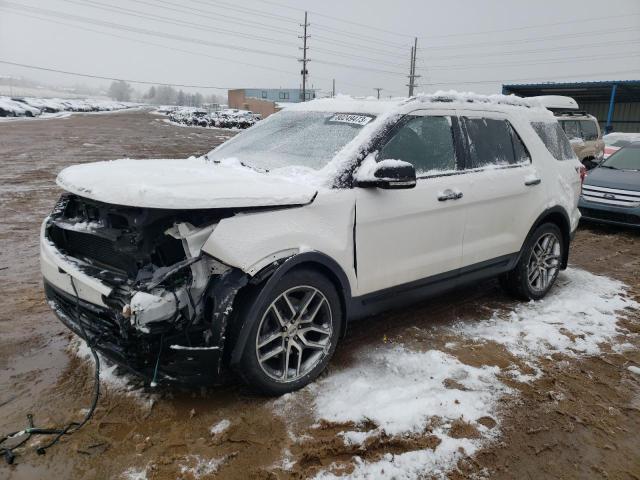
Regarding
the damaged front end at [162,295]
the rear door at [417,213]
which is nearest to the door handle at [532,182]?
the rear door at [417,213]

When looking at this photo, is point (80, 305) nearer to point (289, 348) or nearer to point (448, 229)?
point (289, 348)

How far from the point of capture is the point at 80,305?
295 centimetres

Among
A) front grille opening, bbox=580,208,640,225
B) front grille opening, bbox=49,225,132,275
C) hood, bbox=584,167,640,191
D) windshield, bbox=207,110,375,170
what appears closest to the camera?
front grille opening, bbox=49,225,132,275

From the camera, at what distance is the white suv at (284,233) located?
2701 millimetres

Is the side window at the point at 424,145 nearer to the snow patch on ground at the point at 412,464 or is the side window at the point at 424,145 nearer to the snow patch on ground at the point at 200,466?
the snow patch on ground at the point at 412,464

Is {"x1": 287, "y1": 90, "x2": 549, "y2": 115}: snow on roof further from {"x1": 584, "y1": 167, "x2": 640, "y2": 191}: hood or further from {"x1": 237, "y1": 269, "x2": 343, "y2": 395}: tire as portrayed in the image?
{"x1": 584, "y1": 167, "x2": 640, "y2": 191}: hood

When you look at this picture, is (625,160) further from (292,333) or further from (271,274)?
(271,274)

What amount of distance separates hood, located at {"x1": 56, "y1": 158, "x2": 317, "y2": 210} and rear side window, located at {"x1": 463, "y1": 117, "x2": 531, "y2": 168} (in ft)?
5.69

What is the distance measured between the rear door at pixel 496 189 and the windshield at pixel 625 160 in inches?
226

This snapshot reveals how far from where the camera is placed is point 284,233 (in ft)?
9.64

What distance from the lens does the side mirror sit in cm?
318

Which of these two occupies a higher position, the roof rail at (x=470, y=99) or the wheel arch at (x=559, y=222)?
the roof rail at (x=470, y=99)

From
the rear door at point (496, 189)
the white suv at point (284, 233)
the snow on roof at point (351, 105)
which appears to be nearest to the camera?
the white suv at point (284, 233)

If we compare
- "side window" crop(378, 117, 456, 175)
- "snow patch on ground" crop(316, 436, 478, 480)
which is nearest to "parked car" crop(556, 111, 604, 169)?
"side window" crop(378, 117, 456, 175)
